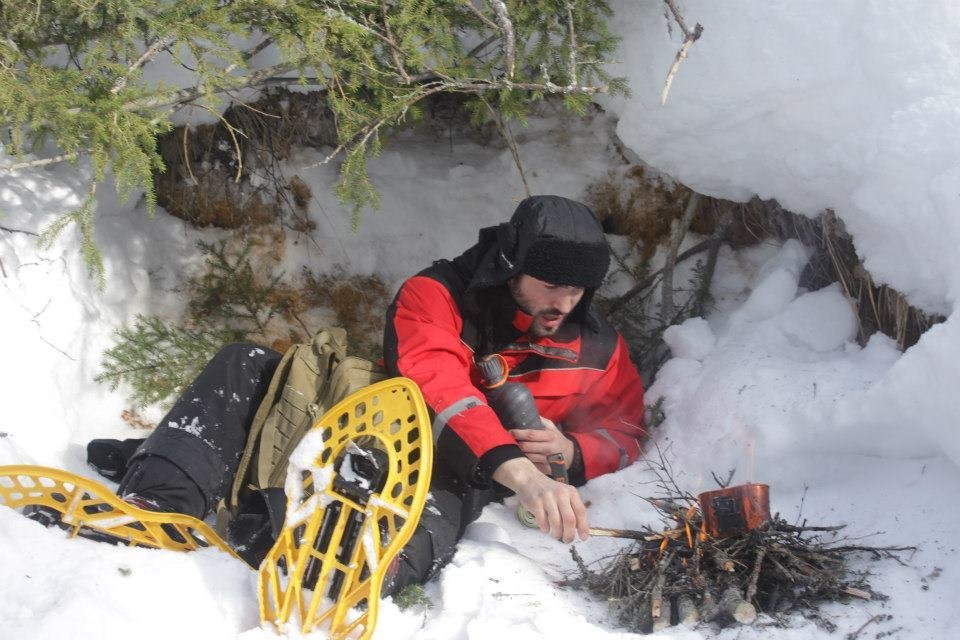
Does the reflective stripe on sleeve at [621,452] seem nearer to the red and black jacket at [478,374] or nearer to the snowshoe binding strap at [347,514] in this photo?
the red and black jacket at [478,374]

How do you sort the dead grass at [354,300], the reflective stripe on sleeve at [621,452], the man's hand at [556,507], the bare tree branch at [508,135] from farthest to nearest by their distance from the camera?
the dead grass at [354,300] < the bare tree branch at [508,135] < the reflective stripe on sleeve at [621,452] < the man's hand at [556,507]

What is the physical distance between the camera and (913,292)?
2709 millimetres

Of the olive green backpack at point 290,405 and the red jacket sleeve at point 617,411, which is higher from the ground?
the olive green backpack at point 290,405

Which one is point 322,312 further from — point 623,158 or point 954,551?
point 954,551

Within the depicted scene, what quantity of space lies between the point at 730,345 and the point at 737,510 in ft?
4.28

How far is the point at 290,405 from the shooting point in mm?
2889

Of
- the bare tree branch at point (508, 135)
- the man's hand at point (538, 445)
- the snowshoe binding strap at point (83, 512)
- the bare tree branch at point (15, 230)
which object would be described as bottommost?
the man's hand at point (538, 445)

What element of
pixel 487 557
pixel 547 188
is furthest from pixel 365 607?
pixel 547 188

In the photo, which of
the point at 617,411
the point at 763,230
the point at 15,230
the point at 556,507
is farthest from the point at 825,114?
the point at 15,230

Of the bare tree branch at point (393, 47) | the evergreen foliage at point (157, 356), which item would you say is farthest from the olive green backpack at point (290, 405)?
the evergreen foliage at point (157, 356)

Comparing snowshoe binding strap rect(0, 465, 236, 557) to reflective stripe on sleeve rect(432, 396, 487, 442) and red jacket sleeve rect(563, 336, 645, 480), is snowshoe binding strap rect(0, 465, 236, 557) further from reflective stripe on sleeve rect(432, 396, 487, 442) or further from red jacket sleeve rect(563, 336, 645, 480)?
red jacket sleeve rect(563, 336, 645, 480)

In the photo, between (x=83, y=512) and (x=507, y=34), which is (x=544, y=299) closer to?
(x=507, y=34)

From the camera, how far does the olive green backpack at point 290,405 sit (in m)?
2.80

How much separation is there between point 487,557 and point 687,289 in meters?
2.06
